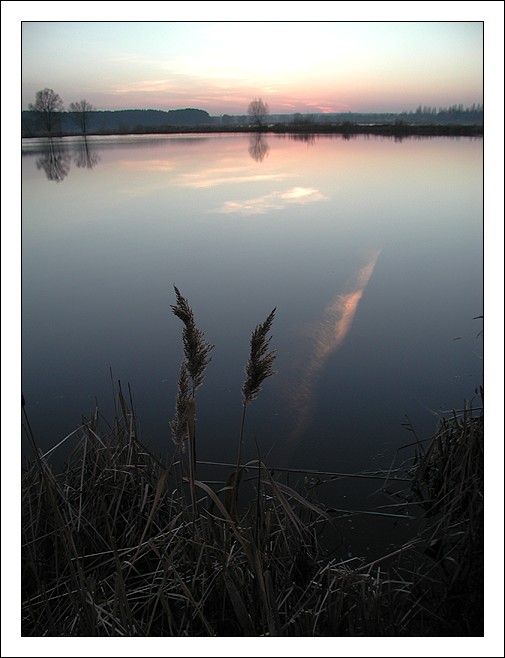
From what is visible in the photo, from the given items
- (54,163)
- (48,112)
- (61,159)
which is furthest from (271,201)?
(61,159)

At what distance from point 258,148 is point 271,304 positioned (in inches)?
723

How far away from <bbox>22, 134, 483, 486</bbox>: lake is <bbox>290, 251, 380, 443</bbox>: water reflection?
0.02m

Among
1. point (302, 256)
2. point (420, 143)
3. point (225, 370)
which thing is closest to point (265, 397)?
point (225, 370)

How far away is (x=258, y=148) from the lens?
2289cm

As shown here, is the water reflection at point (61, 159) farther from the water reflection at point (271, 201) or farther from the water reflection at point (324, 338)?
the water reflection at point (324, 338)

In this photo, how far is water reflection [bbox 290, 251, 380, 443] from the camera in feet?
12.0

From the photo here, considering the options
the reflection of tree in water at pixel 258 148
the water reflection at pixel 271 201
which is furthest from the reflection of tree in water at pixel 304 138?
Answer: the water reflection at pixel 271 201

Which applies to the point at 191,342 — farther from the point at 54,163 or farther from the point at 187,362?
the point at 54,163

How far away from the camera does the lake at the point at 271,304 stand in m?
3.55

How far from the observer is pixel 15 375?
2053mm

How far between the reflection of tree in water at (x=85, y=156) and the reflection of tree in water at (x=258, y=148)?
5241mm

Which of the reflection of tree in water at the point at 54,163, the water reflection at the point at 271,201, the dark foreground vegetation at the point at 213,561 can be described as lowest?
the dark foreground vegetation at the point at 213,561

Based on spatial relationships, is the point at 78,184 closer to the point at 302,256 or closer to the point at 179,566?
the point at 302,256

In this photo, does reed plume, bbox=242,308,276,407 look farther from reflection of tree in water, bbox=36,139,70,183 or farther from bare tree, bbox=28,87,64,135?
reflection of tree in water, bbox=36,139,70,183
